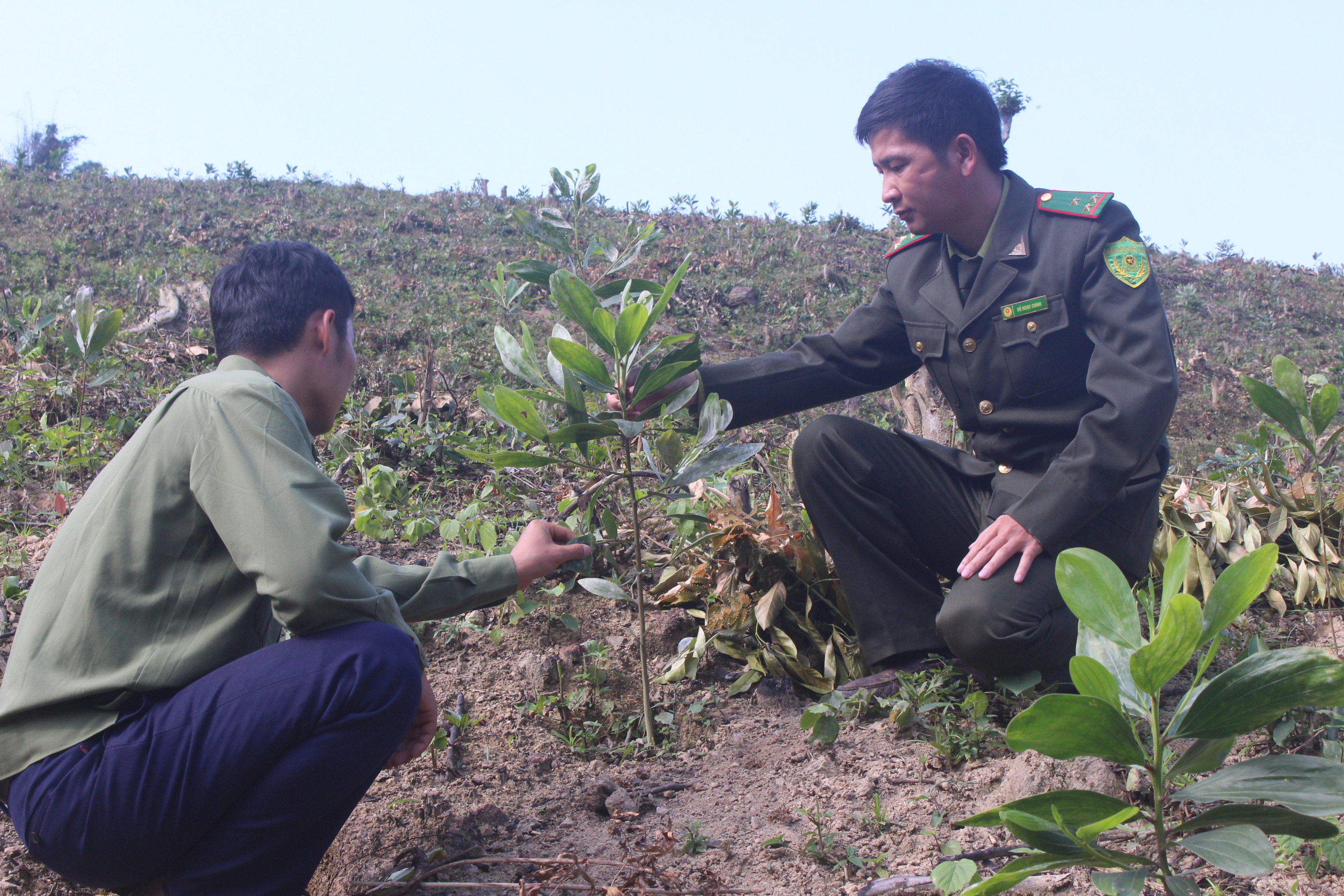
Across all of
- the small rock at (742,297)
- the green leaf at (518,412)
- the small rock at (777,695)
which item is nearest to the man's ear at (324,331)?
the green leaf at (518,412)

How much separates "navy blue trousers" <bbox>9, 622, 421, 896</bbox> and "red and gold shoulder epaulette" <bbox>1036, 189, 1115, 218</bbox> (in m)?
2.03

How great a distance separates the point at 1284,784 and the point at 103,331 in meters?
3.81

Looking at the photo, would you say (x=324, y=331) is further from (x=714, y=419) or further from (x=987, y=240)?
(x=987, y=240)

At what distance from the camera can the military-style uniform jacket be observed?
213cm

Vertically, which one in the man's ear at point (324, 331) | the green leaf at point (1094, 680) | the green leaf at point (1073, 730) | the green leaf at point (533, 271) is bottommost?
the green leaf at point (1073, 730)

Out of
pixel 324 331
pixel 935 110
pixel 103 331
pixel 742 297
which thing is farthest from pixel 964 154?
pixel 742 297

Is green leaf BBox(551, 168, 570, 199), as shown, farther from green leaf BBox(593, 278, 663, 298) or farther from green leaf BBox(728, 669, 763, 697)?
green leaf BBox(728, 669, 763, 697)

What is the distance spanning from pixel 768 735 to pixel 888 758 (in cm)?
31

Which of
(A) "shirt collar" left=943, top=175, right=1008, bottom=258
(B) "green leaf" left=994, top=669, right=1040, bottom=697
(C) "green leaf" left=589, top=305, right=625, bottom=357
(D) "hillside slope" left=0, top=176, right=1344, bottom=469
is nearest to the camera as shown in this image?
(C) "green leaf" left=589, top=305, right=625, bottom=357

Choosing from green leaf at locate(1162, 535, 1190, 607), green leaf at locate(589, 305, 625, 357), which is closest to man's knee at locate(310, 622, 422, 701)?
green leaf at locate(589, 305, 625, 357)

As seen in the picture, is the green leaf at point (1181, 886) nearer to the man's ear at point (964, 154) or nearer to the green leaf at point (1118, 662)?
the green leaf at point (1118, 662)

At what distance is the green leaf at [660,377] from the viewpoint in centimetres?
199

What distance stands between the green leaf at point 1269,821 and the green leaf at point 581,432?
1.19m

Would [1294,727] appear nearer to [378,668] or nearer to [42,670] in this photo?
[378,668]
